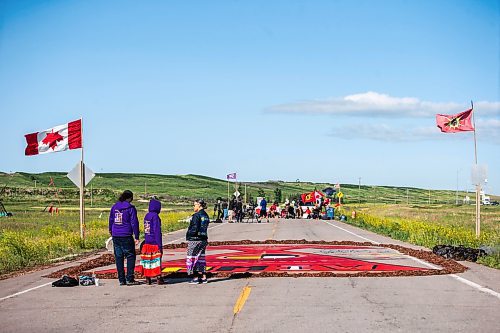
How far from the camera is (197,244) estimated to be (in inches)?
609

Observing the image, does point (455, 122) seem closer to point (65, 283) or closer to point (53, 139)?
point (53, 139)

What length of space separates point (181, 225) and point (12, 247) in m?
27.0

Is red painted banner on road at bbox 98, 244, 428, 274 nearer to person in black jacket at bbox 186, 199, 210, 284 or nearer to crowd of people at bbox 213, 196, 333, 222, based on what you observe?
person in black jacket at bbox 186, 199, 210, 284

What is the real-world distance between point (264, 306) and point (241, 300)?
31.6 inches

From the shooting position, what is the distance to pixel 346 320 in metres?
10.6

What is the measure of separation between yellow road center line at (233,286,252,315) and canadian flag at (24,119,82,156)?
589 inches

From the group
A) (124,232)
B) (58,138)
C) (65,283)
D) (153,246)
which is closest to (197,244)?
(153,246)

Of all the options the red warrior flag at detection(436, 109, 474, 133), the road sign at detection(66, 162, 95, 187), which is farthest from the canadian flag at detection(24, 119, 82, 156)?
the red warrior flag at detection(436, 109, 474, 133)

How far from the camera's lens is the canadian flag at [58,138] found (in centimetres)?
2731

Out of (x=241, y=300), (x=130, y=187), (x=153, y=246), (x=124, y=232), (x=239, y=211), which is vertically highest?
(x=130, y=187)

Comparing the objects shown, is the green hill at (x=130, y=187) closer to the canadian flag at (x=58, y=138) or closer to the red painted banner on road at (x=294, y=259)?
the canadian flag at (x=58, y=138)

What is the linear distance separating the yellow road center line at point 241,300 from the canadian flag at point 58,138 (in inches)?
589

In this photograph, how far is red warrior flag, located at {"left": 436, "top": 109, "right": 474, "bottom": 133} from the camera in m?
27.6

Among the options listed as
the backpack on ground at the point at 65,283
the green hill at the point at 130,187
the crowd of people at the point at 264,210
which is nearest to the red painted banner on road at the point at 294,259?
the backpack on ground at the point at 65,283
